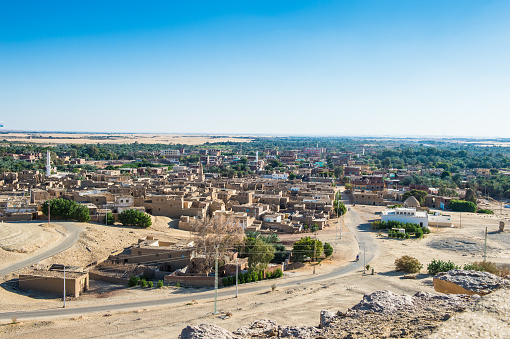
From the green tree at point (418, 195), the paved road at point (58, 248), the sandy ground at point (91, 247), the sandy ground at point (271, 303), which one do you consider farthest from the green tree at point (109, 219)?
the green tree at point (418, 195)

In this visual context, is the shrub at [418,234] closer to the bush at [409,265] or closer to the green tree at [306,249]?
the bush at [409,265]

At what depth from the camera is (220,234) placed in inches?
1097

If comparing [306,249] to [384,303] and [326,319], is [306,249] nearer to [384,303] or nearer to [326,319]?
[384,303]

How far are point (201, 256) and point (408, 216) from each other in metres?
24.9

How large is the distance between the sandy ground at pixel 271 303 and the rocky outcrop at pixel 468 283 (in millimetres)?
5286

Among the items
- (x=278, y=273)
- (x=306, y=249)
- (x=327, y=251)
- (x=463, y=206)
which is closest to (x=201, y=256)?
(x=278, y=273)

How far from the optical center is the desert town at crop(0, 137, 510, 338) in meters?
19.9

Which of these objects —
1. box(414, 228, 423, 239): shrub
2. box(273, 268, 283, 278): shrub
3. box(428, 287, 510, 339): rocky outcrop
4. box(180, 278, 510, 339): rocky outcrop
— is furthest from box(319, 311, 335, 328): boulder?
box(414, 228, 423, 239): shrub

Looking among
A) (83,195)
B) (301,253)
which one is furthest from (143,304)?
(83,195)

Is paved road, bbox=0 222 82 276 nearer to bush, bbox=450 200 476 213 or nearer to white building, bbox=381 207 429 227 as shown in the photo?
white building, bbox=381 207 429 227

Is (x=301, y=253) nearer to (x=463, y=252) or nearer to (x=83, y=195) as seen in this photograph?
(x=463, y=252)

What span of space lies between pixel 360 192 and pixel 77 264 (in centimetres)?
4440

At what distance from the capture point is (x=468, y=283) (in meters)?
13.6

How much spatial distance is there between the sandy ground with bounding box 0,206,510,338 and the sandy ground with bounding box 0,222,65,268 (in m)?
7.43
